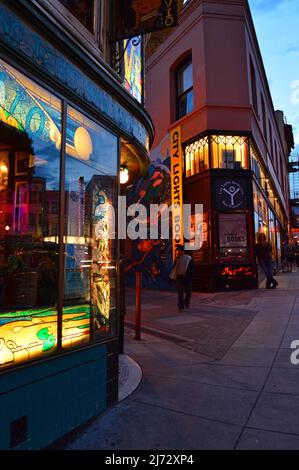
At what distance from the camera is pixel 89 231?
167 inches

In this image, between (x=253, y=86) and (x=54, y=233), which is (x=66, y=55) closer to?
(x=54, y=233)

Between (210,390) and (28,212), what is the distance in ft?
9.52

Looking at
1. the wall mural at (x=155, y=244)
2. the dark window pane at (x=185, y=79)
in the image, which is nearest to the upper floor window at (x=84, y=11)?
the dark window pane at (x=185, y=79)

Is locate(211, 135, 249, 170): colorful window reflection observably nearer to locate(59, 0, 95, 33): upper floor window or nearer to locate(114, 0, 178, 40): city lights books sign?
locate(114, 0, 178, 40): city lights books sign

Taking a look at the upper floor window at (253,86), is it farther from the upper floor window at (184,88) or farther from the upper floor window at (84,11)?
the upper floor window at (84,11)

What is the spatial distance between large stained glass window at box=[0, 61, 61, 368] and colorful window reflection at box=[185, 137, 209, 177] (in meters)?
11.5

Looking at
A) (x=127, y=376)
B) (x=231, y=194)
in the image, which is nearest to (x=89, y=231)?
(x=127, y=376)

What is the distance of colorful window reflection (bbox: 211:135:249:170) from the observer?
14766 mm

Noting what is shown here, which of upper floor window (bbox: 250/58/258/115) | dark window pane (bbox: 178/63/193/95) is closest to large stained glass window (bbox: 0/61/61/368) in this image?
dark window pane (bbox: 178/63/193/95)

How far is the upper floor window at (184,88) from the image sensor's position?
16.5 m

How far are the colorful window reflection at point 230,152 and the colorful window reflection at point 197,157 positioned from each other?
0.95 feet
